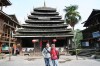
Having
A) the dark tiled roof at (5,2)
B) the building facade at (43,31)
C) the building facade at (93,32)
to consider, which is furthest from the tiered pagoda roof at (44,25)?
the dark tiled roof at (5,2)

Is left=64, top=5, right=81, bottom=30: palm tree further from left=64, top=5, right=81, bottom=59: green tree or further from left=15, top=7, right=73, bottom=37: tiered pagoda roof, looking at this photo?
left=15, top=7, right=73, bottom=37: tiered pagoda roof

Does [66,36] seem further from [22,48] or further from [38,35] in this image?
[22,48]

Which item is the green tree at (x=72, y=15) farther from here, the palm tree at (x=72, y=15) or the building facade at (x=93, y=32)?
the building facade at (x=93, y=32)

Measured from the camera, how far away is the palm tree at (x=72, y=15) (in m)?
54.3

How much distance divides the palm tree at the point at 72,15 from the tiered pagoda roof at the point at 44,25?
11.7 meters

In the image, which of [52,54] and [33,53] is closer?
[52,54]

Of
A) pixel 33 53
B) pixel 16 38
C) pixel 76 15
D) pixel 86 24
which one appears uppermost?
pixel 76 15

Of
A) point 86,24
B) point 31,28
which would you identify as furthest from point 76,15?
point 31,28

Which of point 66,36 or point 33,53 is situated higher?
point 66,36

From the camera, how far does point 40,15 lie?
42844mm

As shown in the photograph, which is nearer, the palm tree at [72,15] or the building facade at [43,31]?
the building facade at [43,31]

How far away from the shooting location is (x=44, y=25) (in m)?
40.3

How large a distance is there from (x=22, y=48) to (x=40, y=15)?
921 centimetres

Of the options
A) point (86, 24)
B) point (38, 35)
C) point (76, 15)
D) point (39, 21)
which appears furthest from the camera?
point (76, 15)
